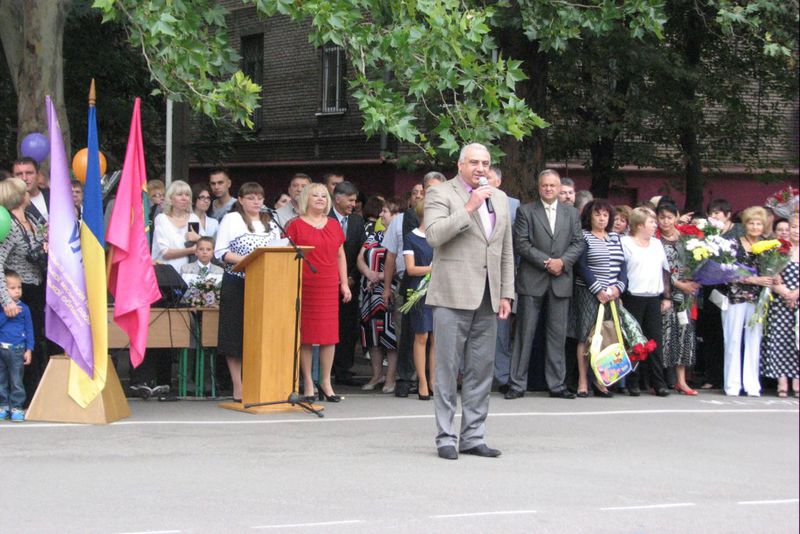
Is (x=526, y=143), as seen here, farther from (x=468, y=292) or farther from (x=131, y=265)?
(x=468, y=292)

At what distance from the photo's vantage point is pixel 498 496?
26.3 feet

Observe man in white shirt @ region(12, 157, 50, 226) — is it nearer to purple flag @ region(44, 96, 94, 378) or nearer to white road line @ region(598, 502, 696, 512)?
purple flag @ region(44, 96, 94, 378)

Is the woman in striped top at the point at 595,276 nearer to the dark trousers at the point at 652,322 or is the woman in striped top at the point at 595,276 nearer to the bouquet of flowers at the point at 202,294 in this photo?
the dark trousers at the point at 652,322

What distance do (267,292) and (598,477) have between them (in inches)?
156

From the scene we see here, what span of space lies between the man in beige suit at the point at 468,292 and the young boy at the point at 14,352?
3.67m

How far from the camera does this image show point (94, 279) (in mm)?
11133

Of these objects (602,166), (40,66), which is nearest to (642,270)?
(40,66)

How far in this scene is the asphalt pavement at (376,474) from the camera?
23.6ft

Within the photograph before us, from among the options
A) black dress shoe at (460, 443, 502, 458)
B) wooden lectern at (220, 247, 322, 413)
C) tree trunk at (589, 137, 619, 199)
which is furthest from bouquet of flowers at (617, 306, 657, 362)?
tree trunk at (589, 137, 619, 199)

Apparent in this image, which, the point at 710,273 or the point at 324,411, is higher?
the point at 710,273

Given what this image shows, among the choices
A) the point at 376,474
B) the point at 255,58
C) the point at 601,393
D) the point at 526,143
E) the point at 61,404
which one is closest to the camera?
the point at 376,474

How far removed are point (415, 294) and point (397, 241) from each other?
1.21 m

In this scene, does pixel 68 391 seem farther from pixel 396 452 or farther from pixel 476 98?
pixel 476 98

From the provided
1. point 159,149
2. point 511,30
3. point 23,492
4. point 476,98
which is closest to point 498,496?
point 23,492
